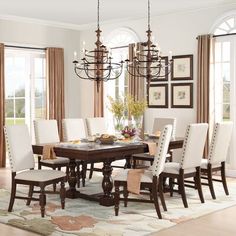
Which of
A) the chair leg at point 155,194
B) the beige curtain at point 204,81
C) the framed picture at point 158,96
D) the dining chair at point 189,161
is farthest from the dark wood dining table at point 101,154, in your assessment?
the framed picture at point 158,96

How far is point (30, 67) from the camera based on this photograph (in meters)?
9.34

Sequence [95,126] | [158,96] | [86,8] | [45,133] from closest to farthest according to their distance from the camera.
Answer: [45,133], [95,126], [86,8], [158,96]

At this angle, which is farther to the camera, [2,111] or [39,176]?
[2,111]

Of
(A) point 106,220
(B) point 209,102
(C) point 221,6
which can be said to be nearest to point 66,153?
(A) point 106,220

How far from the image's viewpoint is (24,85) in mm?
9297

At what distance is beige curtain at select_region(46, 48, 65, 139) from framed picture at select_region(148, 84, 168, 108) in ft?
6.71

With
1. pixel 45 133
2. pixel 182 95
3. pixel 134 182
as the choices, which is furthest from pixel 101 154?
pixel 182 95

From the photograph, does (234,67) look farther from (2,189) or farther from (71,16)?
(2,189)

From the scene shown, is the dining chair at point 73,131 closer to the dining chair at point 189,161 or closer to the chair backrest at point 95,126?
the chair backrest at point 95,126

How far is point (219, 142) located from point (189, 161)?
71 cm

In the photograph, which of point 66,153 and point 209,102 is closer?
point 66,153

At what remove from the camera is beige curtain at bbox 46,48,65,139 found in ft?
30.9

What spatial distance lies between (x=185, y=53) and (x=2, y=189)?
4034mm

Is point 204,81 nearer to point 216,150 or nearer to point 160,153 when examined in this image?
point 216,150
